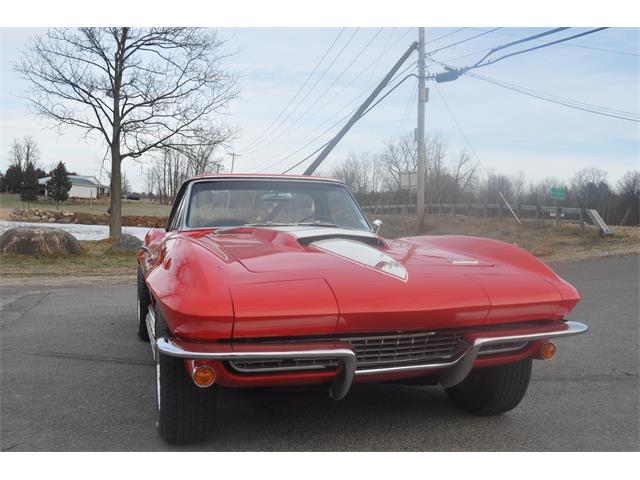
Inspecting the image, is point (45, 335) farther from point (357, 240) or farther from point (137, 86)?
point (137, 86)

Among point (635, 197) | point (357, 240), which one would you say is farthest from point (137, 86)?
point (635, 197)

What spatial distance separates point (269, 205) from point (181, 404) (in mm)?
1945

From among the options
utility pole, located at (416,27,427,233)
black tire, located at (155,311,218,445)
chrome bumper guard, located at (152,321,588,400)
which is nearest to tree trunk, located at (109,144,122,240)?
utility pole, located at (416,27,427,233)

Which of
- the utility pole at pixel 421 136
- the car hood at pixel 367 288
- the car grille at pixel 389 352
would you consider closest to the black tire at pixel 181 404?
the car grille at pixel 389 352

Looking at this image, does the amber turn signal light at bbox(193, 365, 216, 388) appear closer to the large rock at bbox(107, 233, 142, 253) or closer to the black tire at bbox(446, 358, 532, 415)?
the black tire at bbox(446, 358, 532, 415)

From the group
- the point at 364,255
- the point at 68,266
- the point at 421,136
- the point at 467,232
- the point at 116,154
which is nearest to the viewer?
the point at 364,255

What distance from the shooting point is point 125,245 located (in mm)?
16156

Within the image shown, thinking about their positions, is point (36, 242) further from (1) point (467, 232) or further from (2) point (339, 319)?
(1) point (467, 232)

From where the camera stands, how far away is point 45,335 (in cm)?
560

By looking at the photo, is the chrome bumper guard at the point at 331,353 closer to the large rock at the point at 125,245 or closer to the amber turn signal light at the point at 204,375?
the amber turn signal light at the point at 204,375

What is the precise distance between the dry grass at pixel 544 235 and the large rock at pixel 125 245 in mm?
7080

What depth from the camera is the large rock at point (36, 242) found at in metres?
14.2

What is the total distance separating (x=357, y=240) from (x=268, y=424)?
1.16 metres

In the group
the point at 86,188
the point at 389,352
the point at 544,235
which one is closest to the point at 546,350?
the point at 389,352
